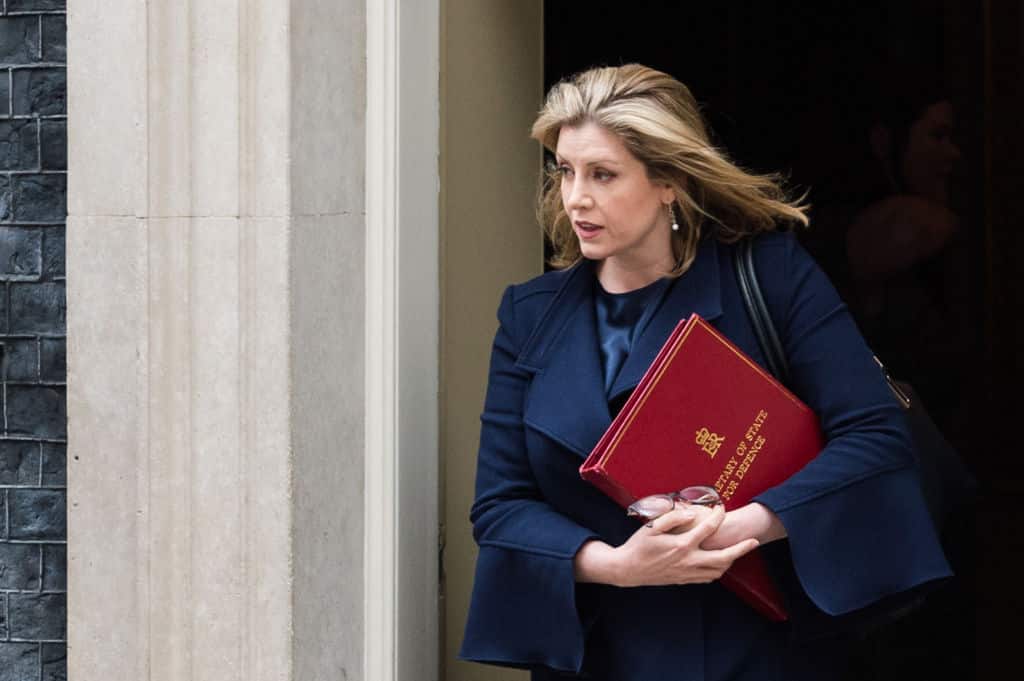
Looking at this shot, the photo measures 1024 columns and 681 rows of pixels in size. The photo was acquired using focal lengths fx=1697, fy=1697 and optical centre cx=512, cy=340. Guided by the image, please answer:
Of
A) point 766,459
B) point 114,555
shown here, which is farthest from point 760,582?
point 114,555

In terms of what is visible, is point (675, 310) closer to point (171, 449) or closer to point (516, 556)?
point (516, 556)

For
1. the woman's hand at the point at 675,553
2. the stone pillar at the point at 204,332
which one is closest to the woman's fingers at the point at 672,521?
the woman's hand at the point at 675,553

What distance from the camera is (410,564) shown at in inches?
144

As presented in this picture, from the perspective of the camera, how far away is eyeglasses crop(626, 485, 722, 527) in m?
2.83

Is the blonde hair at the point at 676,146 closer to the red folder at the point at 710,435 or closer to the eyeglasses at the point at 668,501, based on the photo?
the red folder at the point at 710,435

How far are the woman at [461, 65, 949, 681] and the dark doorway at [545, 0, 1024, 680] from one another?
2855 mm

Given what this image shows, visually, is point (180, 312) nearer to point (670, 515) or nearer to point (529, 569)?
point (529, 569)

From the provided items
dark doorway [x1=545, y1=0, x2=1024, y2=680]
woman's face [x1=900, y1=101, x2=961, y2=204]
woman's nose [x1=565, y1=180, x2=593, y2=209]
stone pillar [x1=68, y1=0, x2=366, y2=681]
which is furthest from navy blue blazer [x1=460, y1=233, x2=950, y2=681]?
woman's face [x1=900, y1=101, x2=961, y2=204]

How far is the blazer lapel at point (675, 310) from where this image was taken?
3.04m

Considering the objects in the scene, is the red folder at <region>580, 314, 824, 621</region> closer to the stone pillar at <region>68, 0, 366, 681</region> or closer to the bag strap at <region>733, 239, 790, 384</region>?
the bag strap at <region>733, 239, 790, 384</region>

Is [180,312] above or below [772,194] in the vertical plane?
below

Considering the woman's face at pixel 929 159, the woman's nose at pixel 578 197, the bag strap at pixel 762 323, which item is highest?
the woman's face at pixel 929 159

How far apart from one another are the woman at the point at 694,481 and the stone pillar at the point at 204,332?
0.42m

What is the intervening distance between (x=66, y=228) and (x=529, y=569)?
118 centimetres
